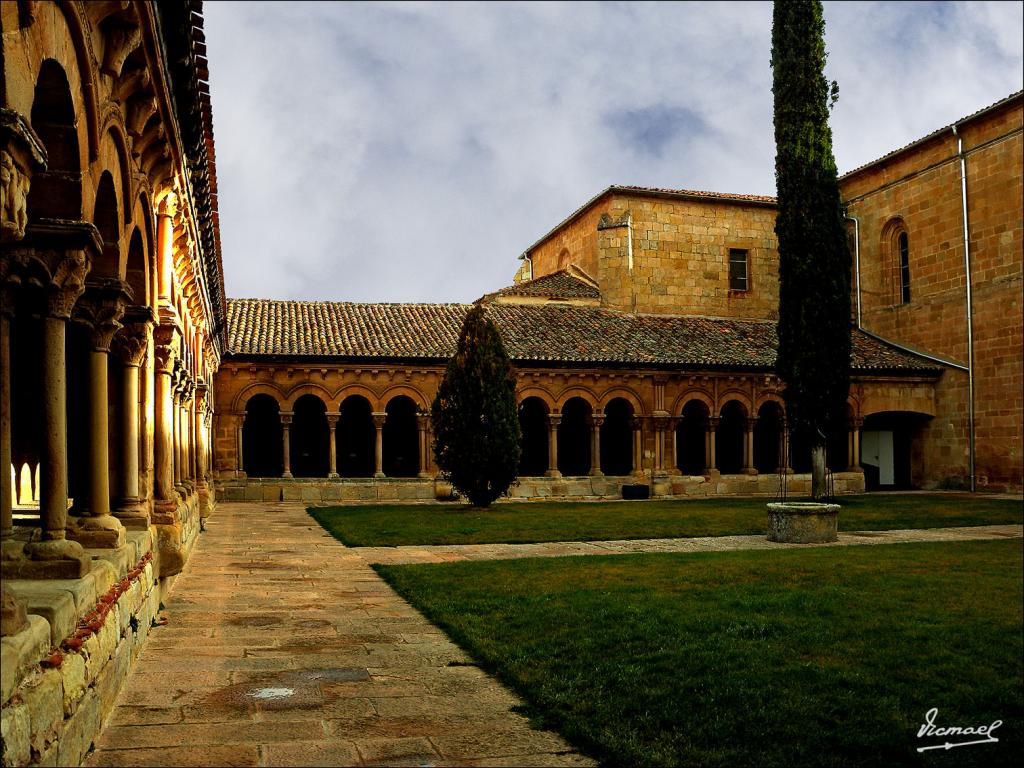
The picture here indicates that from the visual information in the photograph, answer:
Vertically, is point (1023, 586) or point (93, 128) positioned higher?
point (93, 128)

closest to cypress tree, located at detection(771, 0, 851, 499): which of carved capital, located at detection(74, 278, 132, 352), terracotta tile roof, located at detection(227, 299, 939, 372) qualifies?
terracotta tile roof, located at detection(227, 299, 939, 372)

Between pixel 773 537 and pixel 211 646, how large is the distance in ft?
30.0

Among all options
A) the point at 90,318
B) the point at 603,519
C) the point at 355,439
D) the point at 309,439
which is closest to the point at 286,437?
the point at 309,439

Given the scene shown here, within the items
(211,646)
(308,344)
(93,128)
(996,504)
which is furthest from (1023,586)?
(308,344)

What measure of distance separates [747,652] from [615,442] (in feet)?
67.9

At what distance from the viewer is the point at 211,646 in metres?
6.32

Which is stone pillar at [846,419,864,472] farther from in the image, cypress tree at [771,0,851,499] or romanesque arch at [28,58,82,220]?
romanesque arch at [28,58,82,220]

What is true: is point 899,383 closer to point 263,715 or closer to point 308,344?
point 308,344

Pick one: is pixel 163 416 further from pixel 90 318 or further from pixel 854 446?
pixel 854 446

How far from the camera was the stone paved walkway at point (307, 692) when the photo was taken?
4.18 metres

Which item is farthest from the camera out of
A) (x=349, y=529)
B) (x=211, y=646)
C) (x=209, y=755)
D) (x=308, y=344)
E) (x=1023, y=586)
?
(x=308, y=344)

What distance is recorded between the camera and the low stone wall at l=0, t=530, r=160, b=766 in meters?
3.09

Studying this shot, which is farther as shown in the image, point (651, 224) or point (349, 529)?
point (651, 224)

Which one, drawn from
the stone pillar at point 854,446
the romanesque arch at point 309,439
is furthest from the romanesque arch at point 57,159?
the stone pillar at point 854,446
